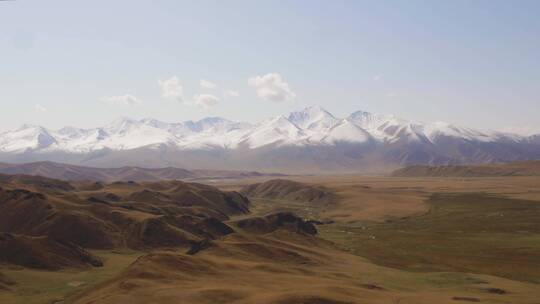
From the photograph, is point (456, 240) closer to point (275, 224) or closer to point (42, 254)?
point (275, 224)

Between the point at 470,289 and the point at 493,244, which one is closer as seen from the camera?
the point at 470,289

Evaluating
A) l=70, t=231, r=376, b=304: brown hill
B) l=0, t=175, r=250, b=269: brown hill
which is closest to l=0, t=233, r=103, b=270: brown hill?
l=0, t=175, r=250, b=269: brown hill

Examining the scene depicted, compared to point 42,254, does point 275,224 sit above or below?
below

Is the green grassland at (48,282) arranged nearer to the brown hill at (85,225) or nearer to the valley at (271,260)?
the valley at (271,260)

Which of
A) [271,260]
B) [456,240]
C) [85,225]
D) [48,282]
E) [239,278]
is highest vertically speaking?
[85,225]

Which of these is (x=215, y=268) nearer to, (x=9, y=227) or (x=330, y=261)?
(x=330, y=261)

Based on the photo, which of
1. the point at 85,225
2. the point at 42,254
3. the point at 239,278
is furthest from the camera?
the point at 85,225

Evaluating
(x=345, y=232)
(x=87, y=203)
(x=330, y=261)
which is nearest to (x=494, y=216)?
(x=345, y=232)

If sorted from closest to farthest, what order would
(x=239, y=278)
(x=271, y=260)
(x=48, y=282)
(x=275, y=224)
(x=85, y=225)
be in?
(x=239, y=278) < (x=48, y=282) < (x=271, y=260) < (x=85, y=225) < (x=275, y=224)

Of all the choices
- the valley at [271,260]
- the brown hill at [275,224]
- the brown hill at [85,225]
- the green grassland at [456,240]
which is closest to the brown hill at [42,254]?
the brown hill at [85,225]

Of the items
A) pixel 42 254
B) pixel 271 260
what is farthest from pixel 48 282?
pixel 271 260

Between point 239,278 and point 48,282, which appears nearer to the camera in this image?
point 239,278
